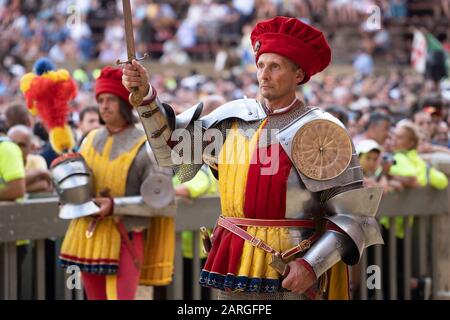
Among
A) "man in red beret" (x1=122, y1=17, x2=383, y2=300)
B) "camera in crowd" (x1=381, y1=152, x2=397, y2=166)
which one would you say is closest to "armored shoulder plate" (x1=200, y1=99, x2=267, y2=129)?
"man in red beret" (x1=122, y1=17, x2=383, y2=300)

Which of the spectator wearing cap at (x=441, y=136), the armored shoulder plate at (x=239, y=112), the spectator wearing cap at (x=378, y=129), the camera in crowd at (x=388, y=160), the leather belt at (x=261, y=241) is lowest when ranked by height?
the leather belt at (x=261, y=241)

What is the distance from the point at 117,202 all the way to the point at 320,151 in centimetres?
207

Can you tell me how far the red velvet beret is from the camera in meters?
5.00

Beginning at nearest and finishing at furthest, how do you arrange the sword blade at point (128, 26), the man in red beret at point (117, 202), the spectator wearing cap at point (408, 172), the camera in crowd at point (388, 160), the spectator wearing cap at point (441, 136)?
1. the sword blade at point (128, 26)
2. the man in red beret at point (117, 202)
3. the camera in crowd at point (388, 160)
4. the spectator wearing cap at point (408, 172)
5. the spectator wearing cap at point (441, 136)

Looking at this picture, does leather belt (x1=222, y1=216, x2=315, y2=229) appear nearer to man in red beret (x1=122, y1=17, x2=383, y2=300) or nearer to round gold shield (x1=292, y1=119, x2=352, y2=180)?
man in red beret (x1=122, y1=17, x2=383, y2=300)

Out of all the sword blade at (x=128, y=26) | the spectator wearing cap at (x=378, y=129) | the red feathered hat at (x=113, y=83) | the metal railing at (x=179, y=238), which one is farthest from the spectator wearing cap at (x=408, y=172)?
the sword blade at (x=128, y=26)

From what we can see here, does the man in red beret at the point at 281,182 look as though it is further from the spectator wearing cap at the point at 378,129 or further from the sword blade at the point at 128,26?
the spectator wearing cap at the point at 378,129

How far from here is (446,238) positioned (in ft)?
29.3

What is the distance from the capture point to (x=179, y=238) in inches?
312

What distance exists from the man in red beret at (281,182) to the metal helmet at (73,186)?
165 centimetres

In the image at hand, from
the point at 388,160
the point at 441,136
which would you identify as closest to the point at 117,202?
the point at 388,160

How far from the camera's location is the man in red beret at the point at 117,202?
6789 mm
